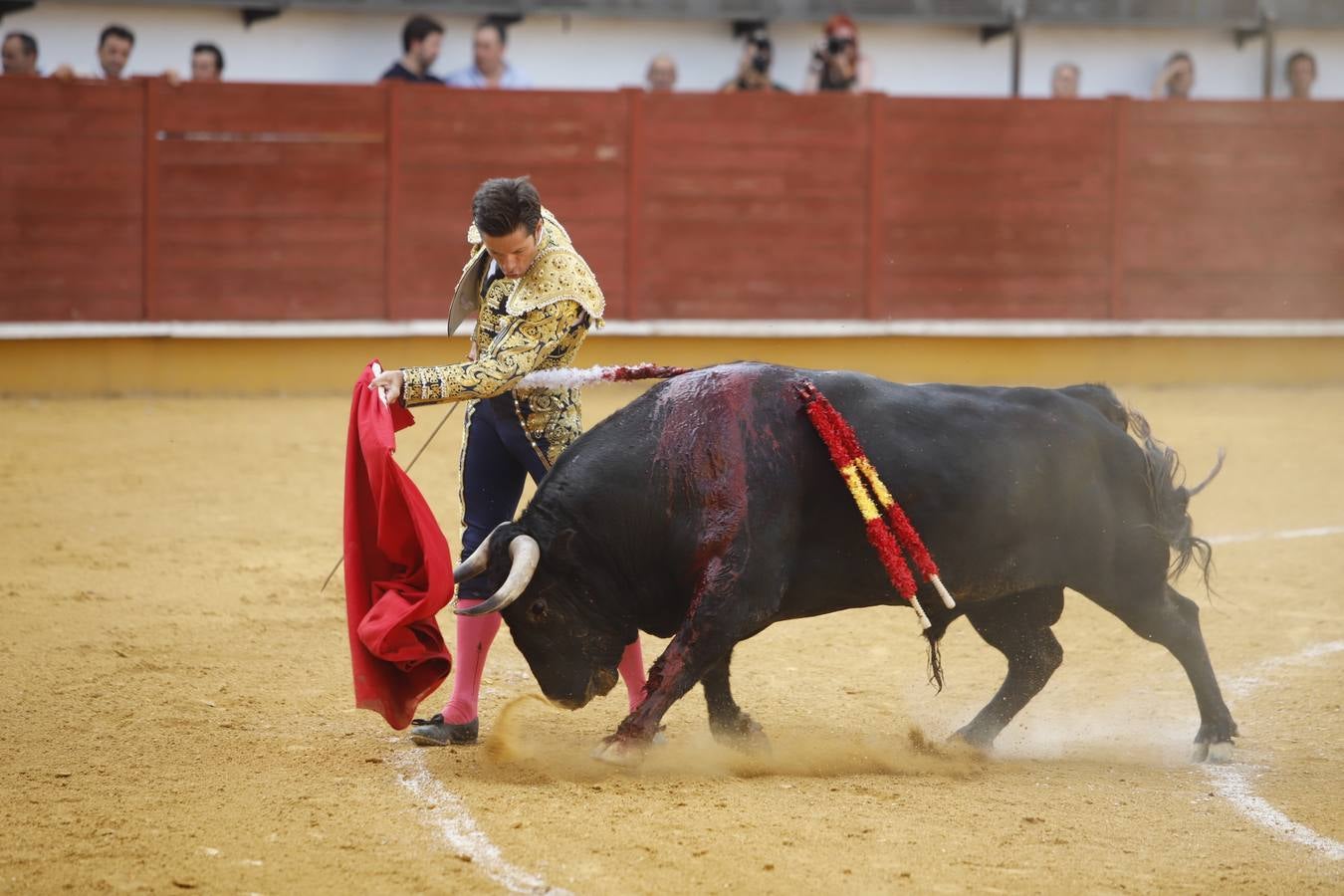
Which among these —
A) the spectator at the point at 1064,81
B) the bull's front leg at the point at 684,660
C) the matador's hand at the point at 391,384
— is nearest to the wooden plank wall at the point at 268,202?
the spectator at the point at 1064,81

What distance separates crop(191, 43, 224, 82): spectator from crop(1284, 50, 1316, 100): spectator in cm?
652

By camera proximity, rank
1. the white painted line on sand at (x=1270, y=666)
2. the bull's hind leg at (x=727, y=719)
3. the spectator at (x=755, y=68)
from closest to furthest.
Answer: the bull's hind leg at (x=727, y=719) → the white painted line on sand at (x=1270, y=666) → the spectator at (x=755, y=68)

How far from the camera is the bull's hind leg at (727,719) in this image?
369 cm

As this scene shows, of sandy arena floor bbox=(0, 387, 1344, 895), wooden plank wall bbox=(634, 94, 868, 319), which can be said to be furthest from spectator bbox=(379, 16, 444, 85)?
sandy arena floor bbox=(0, 387, 1344, 895)

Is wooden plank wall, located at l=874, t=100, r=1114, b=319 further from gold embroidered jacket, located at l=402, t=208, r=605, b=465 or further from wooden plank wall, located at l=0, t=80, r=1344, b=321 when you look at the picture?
gold embroidered jacket, located at l=402, t=208, r=605, b=465

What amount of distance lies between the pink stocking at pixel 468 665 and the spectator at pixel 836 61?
6.53m

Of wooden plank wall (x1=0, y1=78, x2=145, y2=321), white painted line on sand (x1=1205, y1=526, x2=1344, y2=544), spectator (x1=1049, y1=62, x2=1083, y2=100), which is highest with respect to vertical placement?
spectator (x1=1049, y1=62, x2=1083, y2=100)

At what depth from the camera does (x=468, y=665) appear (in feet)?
12.5

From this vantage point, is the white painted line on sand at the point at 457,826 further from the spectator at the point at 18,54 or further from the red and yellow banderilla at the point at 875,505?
the spectator at the point at 18,54

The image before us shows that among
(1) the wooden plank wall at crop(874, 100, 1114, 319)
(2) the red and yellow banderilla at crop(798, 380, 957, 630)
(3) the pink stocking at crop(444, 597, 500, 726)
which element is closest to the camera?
(2) the red and yellow banderilla at crop(798, 380, 957, 630)

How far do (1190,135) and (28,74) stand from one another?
6.46 meters

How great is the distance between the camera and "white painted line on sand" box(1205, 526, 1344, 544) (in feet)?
20.7

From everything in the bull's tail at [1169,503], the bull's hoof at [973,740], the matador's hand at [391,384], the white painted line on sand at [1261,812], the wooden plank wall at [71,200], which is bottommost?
the white painted line on sand at [1261,812]

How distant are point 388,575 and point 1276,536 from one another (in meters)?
3.88
